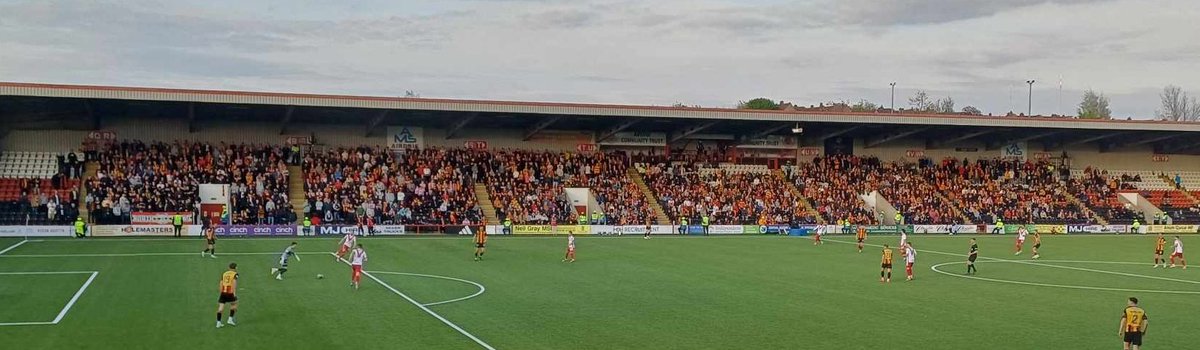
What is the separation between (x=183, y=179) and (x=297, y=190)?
19.7ft

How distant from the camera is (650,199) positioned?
62375mm

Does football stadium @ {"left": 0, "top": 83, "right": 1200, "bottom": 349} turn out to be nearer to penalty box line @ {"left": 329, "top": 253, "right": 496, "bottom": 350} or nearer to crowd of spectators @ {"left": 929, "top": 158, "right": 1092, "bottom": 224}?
penalty box line @ {"left": 329, "top": 253, "right": 496, "bottom": 350}

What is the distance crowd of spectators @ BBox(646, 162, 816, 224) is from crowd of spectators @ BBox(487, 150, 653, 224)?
7.27 ft

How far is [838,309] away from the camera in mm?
23844

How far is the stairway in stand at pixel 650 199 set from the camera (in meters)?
59.8

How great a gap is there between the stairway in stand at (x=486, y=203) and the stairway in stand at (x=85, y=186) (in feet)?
66.3

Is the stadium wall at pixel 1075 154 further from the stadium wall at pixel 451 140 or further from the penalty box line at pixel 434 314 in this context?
the penalty box line at pixel 434 314

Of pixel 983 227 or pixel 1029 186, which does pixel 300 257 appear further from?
pixel 1029 186

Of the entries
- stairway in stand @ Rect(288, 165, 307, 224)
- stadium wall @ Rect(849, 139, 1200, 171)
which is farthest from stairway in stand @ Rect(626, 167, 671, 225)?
stairway in stand @ Rect(288, 165, 307, 224)

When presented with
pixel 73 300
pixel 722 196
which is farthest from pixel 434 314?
pixel 722 196

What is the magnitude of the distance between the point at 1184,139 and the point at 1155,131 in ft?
24.2

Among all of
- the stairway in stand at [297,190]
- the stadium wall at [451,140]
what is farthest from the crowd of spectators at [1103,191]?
the stairway in stand at [297,190]

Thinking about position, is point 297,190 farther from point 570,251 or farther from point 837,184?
point 837,184

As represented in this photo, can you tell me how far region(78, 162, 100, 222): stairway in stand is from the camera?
49.1m
